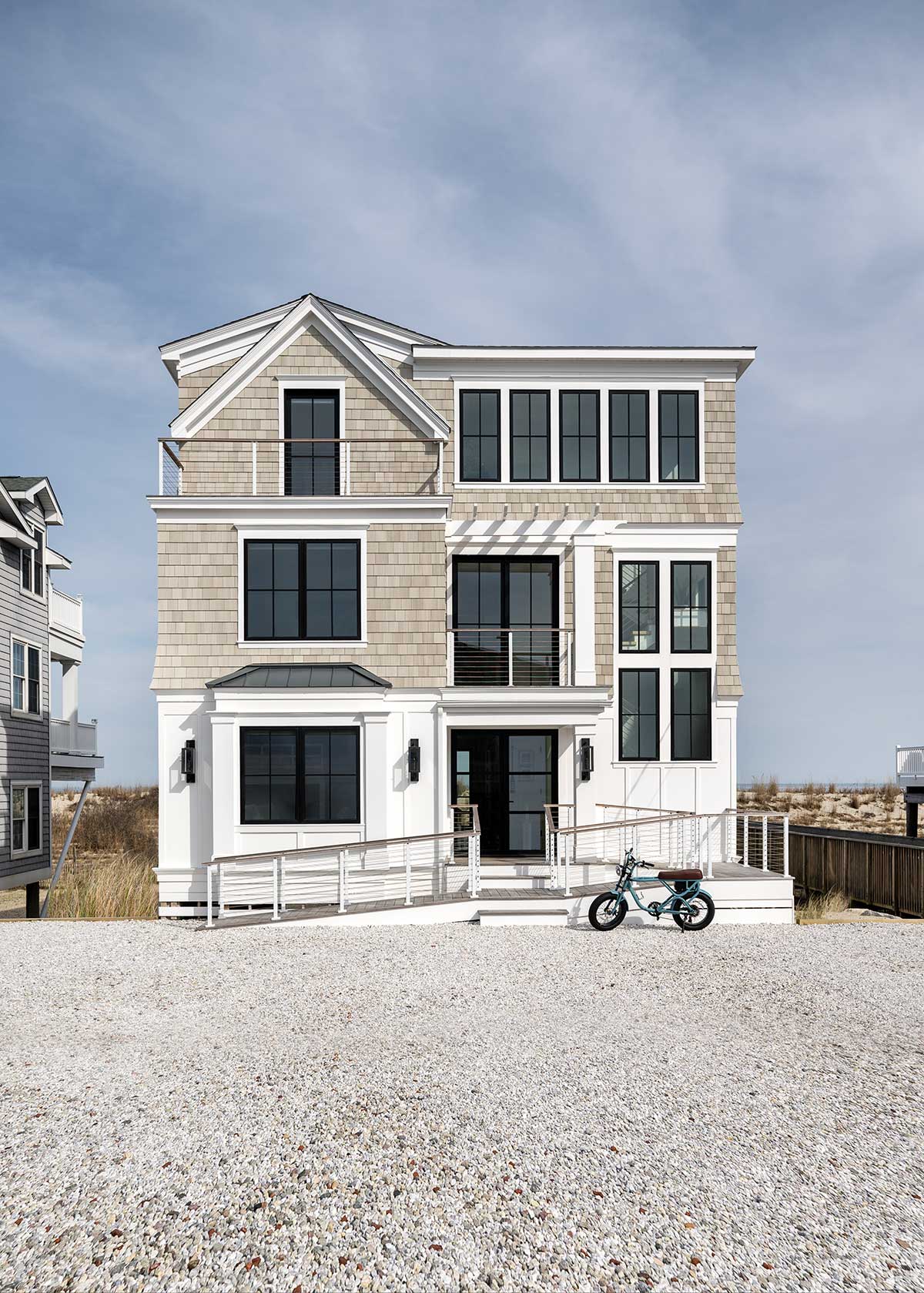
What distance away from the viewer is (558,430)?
17984mm

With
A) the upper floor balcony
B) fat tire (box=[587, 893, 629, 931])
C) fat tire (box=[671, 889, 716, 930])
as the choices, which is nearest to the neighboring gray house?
the upper floor balcony

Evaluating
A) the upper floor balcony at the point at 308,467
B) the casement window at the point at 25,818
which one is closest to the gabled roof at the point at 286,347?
the upper floor balcony at the point at 308,467

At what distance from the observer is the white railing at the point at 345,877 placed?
15.0m

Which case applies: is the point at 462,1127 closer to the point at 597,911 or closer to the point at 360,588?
the point at 597,911

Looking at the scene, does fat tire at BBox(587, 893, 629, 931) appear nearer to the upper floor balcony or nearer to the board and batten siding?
the upper floor balcony

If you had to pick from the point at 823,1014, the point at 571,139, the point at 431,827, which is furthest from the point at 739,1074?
the point at 571,139

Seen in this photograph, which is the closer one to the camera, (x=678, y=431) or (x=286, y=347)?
(x=286, y=347)

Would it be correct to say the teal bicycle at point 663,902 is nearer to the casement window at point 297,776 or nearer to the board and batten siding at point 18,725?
the casement window at point 297,776

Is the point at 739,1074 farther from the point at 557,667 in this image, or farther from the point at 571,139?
the point at 571,139

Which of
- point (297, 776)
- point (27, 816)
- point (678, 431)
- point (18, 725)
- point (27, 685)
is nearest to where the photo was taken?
point (297, 776)

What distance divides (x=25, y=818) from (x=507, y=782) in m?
12.6

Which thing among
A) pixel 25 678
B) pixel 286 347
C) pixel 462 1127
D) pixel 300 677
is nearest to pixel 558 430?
pixel 286 347

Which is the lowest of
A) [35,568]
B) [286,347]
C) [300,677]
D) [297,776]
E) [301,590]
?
[297,776]

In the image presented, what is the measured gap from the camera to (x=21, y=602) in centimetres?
2309
